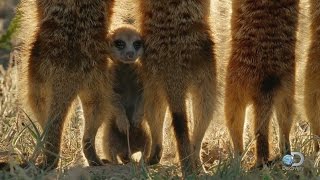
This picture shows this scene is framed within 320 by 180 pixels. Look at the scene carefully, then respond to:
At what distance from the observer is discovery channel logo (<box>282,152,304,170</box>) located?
16.9ft

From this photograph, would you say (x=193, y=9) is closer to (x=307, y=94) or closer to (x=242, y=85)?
(x=242, y=85)

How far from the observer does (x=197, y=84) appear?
5.33 m

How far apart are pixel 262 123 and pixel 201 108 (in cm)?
38

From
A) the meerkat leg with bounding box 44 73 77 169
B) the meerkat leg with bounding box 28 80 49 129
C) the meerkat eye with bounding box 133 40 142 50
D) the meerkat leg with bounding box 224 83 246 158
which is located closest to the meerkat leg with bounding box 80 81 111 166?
the meerkat leg with bounding box 44 73 77 169

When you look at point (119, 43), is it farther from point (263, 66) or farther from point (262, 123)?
point (262, 123)

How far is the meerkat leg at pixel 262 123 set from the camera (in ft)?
17.6

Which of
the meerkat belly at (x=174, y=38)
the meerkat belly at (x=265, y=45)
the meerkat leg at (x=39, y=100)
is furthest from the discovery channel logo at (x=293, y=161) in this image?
the meerkat leg at (x=39, y=100)

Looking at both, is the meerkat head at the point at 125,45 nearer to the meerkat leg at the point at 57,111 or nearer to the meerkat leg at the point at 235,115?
the meerkat leg at the point at 57,111

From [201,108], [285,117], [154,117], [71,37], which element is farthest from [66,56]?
[285,117]

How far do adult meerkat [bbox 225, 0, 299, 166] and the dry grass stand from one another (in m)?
0.09

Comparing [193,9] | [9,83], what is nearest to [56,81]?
[193,9]

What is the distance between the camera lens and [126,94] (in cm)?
565

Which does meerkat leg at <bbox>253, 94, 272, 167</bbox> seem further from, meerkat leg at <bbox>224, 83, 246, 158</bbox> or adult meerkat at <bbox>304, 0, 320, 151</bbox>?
adult meerkat at <bbox>304, 0, 320, 151</bbox>

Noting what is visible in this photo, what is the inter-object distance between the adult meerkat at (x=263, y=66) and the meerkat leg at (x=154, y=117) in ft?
1.37
